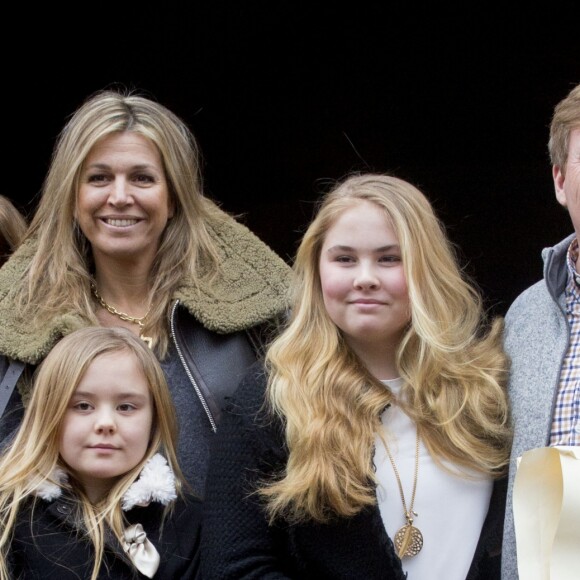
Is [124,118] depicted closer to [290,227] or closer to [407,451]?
[407,451]

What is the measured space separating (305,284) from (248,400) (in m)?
0.27

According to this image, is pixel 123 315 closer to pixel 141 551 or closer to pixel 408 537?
pixel 141 551

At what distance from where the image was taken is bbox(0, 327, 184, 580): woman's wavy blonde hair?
7.29 feet

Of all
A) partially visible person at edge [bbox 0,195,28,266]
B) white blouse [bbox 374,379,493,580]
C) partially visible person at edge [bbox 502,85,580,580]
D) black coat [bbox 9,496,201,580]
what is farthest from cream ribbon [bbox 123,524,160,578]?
partially visible person at edge [bbox 0,195,28,266]

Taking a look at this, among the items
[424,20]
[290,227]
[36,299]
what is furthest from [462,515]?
→ [290,227]

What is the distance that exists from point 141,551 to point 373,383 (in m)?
0.54

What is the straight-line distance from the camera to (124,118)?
8.80 feet

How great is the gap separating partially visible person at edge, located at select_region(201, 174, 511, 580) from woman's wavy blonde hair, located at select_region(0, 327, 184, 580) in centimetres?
19

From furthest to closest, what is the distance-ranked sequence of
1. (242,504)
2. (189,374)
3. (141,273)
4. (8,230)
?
(8,230) < (141,273) < (189,374) < (242,504)

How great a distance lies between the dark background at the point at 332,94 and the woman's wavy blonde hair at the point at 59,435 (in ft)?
6.98

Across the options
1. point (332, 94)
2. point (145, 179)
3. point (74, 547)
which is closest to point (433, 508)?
point (74, 547)

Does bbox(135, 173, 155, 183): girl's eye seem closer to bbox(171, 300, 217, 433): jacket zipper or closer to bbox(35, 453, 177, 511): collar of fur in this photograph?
bbox(171, 300, 217, 433): jacket zipper

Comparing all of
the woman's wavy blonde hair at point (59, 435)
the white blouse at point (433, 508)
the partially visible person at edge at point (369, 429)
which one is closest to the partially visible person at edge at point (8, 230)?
the woman's wavy blonde hair at point (59, 435)

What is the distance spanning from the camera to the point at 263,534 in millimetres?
2135
